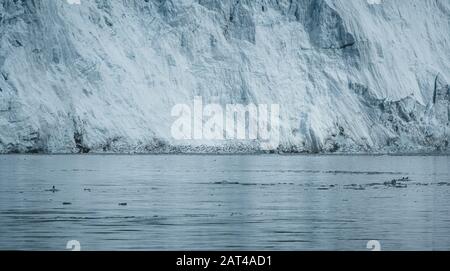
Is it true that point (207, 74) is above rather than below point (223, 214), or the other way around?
above

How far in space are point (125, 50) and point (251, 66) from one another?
9140 mm

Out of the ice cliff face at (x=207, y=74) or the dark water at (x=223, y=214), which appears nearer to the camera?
the dark water at (x=223, y=214)

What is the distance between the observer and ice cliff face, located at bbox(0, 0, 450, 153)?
199 feet

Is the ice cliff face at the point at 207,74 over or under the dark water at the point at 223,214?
over

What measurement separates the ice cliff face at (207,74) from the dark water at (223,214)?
2830cm

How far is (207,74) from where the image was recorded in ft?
225

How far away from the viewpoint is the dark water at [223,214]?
15.5m

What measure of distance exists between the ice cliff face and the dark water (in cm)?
2830

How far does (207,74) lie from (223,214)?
48386mm

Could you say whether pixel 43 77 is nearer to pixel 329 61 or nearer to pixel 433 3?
pixel 329 61

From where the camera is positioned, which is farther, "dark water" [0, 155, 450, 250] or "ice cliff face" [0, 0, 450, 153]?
"ice cliff face" [0, 0, 450, 153]

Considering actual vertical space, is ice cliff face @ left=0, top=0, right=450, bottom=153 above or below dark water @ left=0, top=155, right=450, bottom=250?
above

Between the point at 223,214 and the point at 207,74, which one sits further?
the point at 207,74

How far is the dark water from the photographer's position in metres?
15.5
